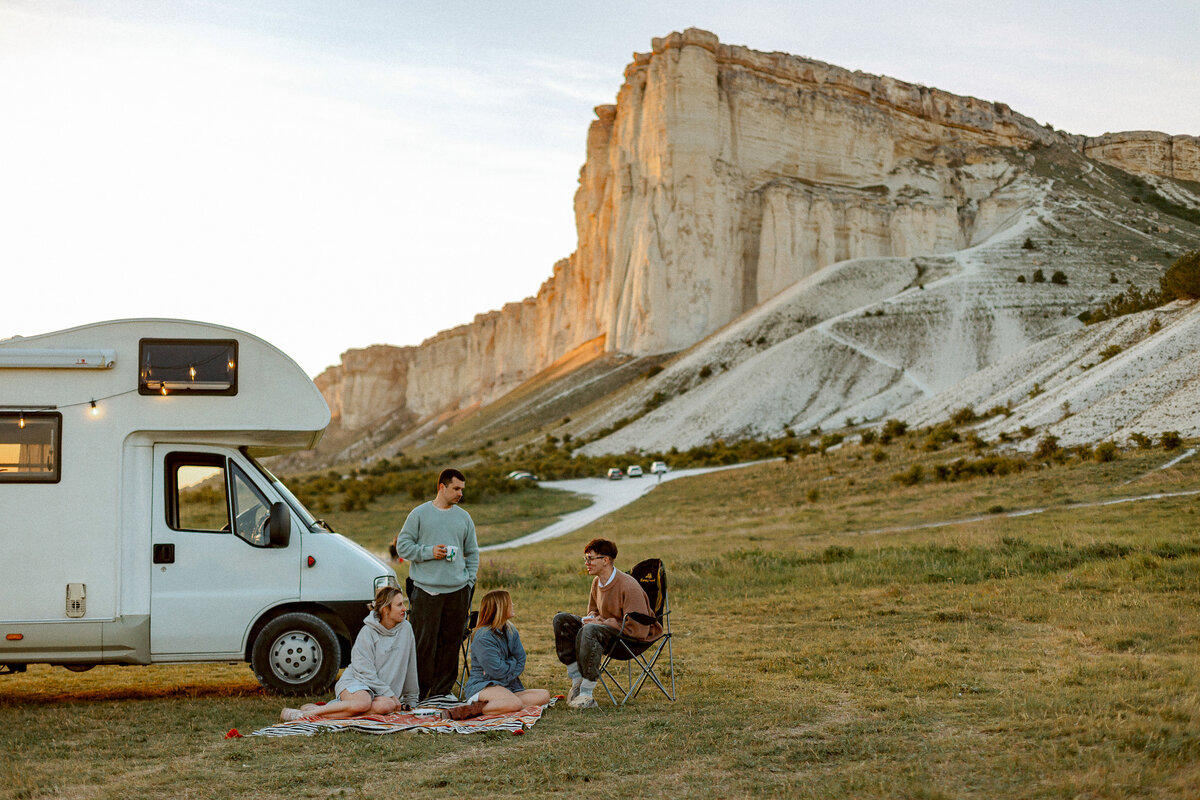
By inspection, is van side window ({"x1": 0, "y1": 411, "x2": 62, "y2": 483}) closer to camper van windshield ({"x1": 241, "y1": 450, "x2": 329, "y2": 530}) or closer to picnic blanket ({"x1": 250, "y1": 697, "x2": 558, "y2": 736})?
camper van windshield ({"x1": 241, "y1": 450, "x2": 329, "y2": 530})

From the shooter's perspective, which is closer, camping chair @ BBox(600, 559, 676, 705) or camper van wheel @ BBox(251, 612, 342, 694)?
camping chair @ BBox(600, 559, 676, 705)

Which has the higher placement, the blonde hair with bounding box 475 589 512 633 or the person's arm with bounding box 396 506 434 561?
the person's arm with bounding box 396 506 434 561

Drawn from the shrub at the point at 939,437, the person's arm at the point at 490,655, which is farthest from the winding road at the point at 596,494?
the person's arm at the point at 490,655

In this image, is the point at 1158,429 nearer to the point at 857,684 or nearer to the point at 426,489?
the point at 857,684

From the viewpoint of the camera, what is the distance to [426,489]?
45625 millimetres

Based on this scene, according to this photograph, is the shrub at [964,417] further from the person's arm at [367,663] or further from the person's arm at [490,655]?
the person's arm at [367,663]

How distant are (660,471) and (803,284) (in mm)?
39972

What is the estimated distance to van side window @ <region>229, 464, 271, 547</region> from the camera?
952cm

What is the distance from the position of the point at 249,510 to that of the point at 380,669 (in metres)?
2.04

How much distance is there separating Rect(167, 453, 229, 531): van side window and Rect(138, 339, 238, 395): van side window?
Answer: 603mm

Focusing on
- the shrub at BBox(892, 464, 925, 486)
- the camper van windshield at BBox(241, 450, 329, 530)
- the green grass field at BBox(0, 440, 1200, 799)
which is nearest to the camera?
the green grass field at BBox(0, 440, 1200, 799)

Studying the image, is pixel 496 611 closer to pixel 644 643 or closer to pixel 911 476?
pixel 644 643

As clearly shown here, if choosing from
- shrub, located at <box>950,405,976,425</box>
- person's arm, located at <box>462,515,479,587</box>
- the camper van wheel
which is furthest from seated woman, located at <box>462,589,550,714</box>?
shrub, located at <box>950,405,976,425</box>

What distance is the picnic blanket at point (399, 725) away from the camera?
780 cm
